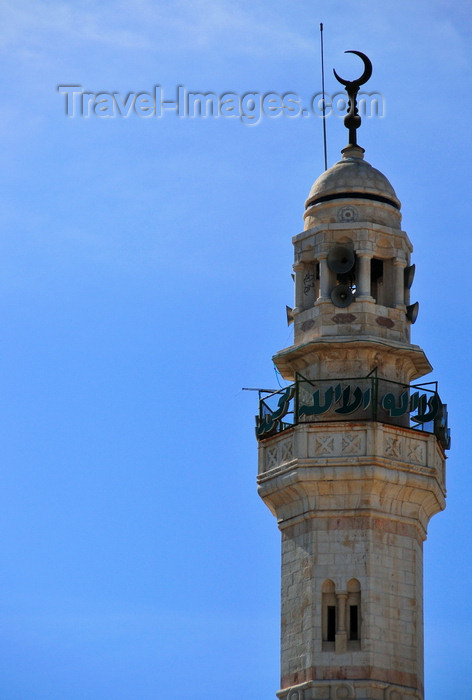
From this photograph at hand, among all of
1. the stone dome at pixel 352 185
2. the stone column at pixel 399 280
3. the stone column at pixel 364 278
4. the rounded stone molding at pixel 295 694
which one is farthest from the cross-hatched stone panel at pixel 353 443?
the stone dome at pixel 352 185

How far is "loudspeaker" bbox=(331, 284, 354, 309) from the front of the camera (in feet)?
228

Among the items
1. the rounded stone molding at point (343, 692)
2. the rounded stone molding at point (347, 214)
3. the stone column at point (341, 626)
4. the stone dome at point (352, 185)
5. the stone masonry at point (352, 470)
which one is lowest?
the rounded stone molding at point (343, 692)

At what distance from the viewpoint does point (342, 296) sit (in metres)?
69.8

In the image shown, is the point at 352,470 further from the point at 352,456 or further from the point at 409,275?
the point at 409,275

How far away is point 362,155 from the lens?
7275 cm

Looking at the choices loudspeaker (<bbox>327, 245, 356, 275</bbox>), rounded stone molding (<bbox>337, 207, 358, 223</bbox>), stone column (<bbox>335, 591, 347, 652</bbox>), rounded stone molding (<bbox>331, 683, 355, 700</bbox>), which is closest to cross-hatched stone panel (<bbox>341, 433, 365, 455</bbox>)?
stone column (<bbox>335, 591, 347, 652</bbox>)

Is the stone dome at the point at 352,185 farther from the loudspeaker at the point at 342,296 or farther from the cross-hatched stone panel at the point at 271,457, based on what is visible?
the cross-hatched stone panel at the point at 271,457

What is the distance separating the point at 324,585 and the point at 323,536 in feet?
4.99

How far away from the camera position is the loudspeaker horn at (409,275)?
70.4 m

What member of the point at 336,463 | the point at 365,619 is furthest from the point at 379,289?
the point at 365,619

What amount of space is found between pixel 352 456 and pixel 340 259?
6.90 meters

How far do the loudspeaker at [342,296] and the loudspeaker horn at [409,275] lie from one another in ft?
6.31

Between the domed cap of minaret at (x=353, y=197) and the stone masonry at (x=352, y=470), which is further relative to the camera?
the domed cap of minaret at (x=353, y=197)

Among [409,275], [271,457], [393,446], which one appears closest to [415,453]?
[393,446]
